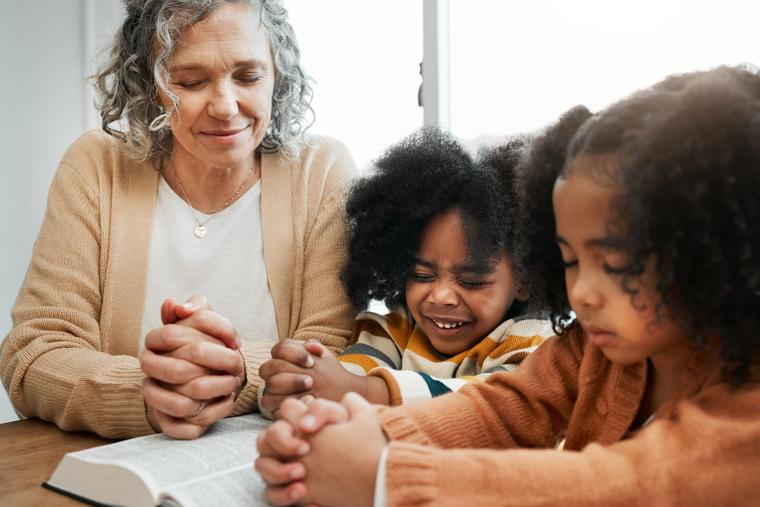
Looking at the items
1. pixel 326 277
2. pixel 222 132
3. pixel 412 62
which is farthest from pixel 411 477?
pixel 412 62

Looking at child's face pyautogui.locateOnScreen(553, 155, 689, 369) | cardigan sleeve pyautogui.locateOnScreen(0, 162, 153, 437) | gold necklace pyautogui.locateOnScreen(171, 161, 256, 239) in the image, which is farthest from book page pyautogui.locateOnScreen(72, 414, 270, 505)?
gold necklace pyautogui.locateOnScreen(171, 161, 256, 239)

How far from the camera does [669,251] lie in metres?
0.69

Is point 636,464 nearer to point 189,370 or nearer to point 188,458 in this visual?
point 188,458

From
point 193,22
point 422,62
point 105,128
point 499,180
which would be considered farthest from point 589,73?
point 105,128

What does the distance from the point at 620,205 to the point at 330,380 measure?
53 cm

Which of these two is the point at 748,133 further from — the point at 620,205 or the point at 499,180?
the point at 499,180

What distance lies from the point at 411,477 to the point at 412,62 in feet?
5.79

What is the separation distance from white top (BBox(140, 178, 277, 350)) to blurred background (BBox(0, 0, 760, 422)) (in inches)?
13.3

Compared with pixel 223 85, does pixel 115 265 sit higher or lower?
lower

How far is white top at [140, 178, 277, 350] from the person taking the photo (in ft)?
4.97

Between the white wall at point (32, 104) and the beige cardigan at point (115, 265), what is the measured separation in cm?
149

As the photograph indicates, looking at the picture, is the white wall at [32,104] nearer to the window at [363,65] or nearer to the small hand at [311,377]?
the window at [363,65]

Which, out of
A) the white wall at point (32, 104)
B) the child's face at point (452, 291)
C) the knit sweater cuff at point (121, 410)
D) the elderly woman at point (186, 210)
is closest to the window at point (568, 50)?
the child's face at point (452, 291)

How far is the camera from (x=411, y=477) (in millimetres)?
697
